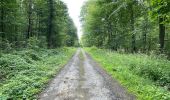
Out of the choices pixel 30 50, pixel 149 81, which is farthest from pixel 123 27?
pixel 149 81

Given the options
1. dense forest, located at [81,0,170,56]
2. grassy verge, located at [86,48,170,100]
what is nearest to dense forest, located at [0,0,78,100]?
grassy verge, located at [86,48,170,100]

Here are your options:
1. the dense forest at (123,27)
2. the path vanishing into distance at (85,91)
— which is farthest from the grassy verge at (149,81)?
the dense forest at (123,27)

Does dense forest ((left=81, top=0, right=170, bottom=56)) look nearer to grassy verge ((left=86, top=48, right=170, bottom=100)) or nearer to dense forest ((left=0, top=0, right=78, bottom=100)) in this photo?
dense forest ((left=0, top=0, right=78, bottom=100))

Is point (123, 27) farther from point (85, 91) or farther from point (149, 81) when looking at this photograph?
point (85, 91)

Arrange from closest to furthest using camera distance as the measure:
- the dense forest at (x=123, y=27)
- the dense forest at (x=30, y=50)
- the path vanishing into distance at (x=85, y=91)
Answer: the path vanishing into distance at (x=85, y=91)
the dense forest at (x=30, y=50)
the dense forest at (x=123, y=27)

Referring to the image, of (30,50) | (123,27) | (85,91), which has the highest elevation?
(123,27)

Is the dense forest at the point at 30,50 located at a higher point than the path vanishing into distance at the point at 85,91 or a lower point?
higher

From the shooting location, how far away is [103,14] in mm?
38812

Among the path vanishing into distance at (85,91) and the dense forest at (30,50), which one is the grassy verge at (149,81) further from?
the dense forest at (30,50)

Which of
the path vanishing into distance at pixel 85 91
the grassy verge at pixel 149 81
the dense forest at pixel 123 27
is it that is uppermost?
the dense forest at pixel 123 27

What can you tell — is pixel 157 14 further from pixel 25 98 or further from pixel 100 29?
pixel 100 29

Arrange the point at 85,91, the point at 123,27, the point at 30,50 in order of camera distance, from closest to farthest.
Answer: the point at 85,91
the point at 30,50
the point at 123,27

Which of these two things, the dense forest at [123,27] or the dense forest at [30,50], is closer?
the dense forest at [30,50]

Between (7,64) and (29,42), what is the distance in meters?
13.4
